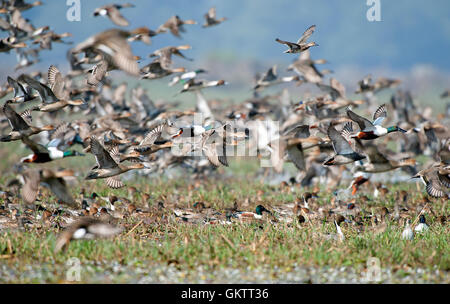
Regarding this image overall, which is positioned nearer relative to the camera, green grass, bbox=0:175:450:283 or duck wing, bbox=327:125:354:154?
green grass, bbox=0:175:450:283

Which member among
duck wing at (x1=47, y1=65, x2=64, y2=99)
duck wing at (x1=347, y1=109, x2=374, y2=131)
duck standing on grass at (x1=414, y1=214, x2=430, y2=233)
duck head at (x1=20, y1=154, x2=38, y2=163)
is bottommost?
duck standing on grass at (x1=414, y1=214, x2=430, y2=233)

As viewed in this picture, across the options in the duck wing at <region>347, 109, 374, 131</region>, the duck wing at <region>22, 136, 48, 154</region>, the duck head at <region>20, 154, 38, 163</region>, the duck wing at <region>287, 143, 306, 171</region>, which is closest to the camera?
the duck wing at <region>22, 136, 48, 154</region>

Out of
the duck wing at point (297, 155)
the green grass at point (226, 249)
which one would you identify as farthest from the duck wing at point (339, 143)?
the green grass at point (226, 249)

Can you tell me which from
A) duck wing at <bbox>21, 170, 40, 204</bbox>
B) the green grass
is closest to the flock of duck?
duck wing at <bbox>21, 170, 40, 204</bbox>

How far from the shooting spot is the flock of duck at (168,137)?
8234 millimetres

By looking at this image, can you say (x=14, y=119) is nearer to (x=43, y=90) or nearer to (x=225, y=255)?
(x=43, y=90)

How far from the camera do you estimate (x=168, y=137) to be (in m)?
10.7

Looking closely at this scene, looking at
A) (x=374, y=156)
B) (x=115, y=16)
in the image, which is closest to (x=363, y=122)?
(x=374, y=156)

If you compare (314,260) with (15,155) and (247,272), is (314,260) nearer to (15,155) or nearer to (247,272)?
(247,272)

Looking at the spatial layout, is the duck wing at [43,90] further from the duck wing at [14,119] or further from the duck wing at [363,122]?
the duck wing at [363,122]

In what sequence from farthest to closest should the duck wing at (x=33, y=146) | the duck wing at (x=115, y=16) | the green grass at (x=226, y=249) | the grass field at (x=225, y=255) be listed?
1. the duck wing at (x=115, y=16)
2. the duck wing at (x=33, y=146)
3. the green grass at (x=226, y=249)
4. the grass field at (x=225, y=255)

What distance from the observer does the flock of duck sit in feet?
27.0

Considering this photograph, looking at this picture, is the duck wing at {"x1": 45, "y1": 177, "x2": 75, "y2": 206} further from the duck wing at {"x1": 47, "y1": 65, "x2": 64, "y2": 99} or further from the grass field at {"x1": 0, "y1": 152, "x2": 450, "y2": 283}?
the duck wing at {"x1": 47, "y1": 65, "x2": 64, "y2": 99}
